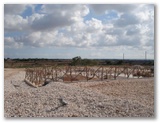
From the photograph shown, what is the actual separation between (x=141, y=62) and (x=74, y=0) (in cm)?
209

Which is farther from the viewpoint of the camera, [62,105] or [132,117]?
[62,105]

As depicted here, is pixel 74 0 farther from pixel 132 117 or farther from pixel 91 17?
pixel 132 117

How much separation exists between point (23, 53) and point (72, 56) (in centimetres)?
108

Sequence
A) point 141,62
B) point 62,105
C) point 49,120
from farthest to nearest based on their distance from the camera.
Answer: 1. point 141,62
2. point 62,105
3. point 49,120

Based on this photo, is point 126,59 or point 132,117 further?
point 126,59

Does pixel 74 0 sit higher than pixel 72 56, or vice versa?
pixel 74 0

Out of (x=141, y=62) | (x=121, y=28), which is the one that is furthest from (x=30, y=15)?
(x=141, y=62)

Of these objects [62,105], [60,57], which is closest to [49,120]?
[62,105]

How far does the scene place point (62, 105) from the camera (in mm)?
6191

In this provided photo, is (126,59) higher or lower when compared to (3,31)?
lower

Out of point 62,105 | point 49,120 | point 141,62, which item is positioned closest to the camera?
point 49,120

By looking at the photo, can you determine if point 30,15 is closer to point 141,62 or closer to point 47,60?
point 47,60

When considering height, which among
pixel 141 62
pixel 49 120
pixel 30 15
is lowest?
pixel 49 120

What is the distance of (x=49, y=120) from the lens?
5.73 meters
